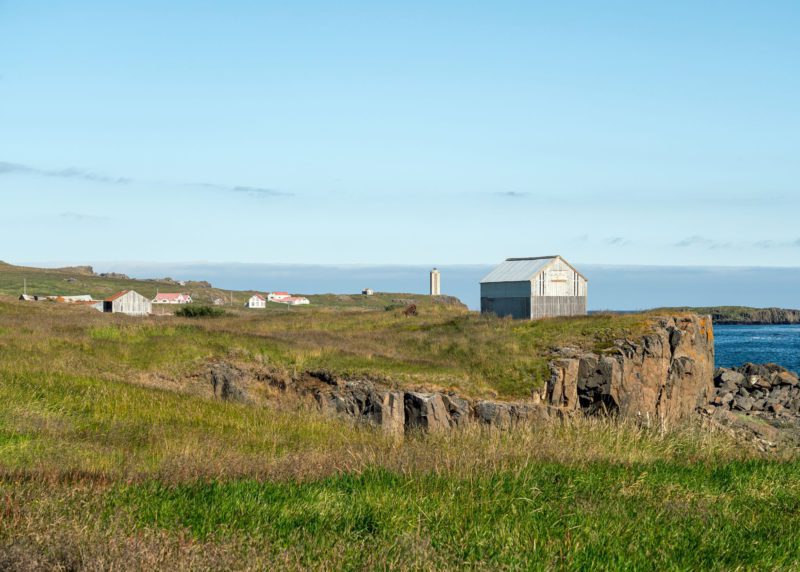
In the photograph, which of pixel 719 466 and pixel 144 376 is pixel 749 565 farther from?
pixel 144 376

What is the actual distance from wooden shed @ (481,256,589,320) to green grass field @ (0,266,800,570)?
37.3 metres

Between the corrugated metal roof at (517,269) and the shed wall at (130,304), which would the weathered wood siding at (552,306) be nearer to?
the corrugated metal roof at (517,269)

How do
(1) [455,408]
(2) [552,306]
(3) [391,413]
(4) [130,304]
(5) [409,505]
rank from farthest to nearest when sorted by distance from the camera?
(4) [130,304] → (2) [552,306] → (1) [455,408] → (3) [391,413] → (5) [409,505]

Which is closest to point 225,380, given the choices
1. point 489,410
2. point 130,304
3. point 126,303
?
point 489,410

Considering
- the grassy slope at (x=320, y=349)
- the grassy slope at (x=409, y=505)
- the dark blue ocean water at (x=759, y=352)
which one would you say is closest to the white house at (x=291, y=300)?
the dark blue ocean water at (x=759, y=352)

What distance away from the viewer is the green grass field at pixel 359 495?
19.7 feet

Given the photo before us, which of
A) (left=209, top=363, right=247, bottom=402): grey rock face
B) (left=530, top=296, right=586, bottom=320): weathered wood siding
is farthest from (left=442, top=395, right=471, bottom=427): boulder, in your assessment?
(left=530, top=296, right=586, bottom=320): weathered wood siding

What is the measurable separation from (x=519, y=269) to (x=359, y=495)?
163ft


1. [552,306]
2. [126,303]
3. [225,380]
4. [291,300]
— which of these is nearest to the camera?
[225,380]

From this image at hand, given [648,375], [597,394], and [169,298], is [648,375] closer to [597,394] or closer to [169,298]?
[597,394]

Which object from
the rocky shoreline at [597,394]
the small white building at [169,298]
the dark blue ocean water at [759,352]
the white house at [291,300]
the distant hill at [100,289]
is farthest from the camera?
the white house at [291,300]

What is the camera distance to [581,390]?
109 ft

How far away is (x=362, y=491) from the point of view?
8.04 m

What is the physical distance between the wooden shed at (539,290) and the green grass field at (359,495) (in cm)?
3734
